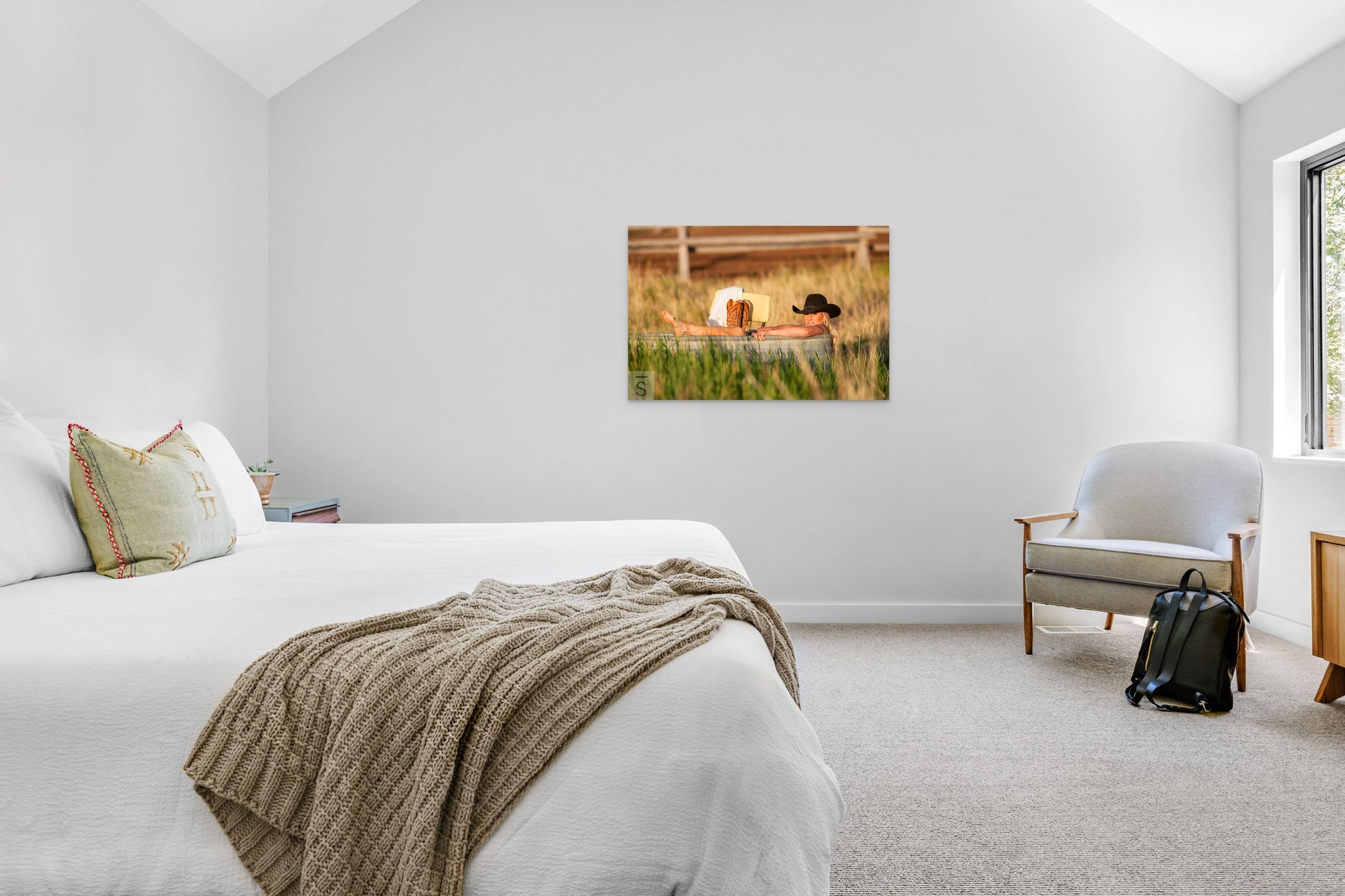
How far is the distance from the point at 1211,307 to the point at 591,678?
4.09 meters

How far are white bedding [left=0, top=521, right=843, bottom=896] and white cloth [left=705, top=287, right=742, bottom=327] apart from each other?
2.73 metres

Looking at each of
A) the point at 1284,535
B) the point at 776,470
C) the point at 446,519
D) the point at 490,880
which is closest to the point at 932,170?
the point at 776,470

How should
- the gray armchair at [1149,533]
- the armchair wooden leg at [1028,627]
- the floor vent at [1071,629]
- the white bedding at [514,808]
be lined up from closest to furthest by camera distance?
the white bedding at [514,808] → the gray armchair at [1149,533] → the armchair wooden leg at [1028,627] → the floor vent at [1071,629]

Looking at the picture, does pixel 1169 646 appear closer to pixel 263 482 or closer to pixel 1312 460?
pixel 1312 460

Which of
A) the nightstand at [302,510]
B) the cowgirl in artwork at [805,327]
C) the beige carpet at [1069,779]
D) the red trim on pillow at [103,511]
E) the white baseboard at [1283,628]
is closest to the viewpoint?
the beige carpet at [1069,779]

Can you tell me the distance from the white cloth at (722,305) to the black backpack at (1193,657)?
2254 millimetres

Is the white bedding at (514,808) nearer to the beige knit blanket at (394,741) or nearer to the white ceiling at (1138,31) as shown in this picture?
the beige knit blanket at (394,741)

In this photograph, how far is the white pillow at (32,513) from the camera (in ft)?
5.90

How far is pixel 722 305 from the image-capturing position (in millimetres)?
3994

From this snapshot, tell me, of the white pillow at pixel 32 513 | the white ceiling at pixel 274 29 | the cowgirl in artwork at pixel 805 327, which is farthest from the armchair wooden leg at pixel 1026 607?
the white ceiling at pixel 274 29

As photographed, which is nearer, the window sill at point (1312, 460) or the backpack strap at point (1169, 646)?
the backpack strap at point (1169, 646)

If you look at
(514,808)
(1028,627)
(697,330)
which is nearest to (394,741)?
(514,808)

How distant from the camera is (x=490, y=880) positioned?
1.06 m

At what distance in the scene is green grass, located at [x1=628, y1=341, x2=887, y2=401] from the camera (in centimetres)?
398
